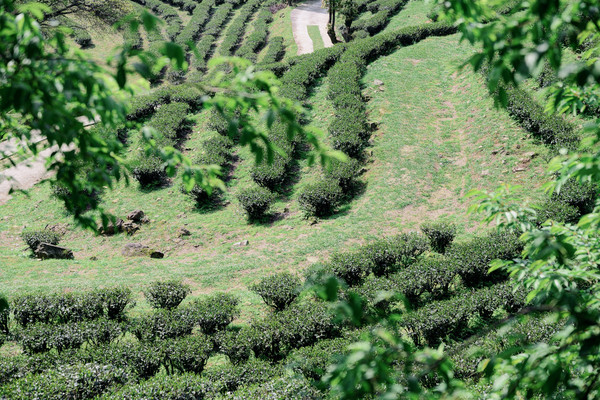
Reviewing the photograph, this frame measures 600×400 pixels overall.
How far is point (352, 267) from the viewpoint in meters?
9.35

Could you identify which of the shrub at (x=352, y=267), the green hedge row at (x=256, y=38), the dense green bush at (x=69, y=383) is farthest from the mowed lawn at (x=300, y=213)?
the green hedge row at (x=256, y=38)

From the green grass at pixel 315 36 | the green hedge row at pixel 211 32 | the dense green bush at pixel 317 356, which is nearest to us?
the dense green bush at pixel 317 356

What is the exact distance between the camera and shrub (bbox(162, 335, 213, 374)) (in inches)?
275

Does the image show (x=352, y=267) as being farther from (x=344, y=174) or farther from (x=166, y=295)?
(x=344, y=174)

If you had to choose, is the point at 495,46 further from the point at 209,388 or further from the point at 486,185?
the point at 486,185

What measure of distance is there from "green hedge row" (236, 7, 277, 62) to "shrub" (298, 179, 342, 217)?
24.5m

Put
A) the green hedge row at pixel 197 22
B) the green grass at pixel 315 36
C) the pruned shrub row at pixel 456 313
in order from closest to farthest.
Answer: the pruned shrub row at pixel 456 313 < the green grass at pixel 315 36 < the green hedge row at pixel 197 22

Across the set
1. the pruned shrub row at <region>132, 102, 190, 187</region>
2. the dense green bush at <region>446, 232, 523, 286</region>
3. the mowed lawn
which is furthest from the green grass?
the dense green bush at <region>446, 232, 523, 286</region>

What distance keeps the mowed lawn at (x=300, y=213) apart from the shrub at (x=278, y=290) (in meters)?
0.69

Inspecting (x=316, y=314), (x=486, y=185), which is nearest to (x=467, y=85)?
(x=486, y=185)

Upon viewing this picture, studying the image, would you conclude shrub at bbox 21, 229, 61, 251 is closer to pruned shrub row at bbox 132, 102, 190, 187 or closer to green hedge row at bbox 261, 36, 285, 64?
pruned shrub row at bbox 132, 102, 190, 187

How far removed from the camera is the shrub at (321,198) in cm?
1323

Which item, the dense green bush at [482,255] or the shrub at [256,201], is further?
the shrub at [256,201]

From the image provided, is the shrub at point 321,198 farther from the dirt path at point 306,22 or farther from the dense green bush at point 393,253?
the dirt path at point 306,22
